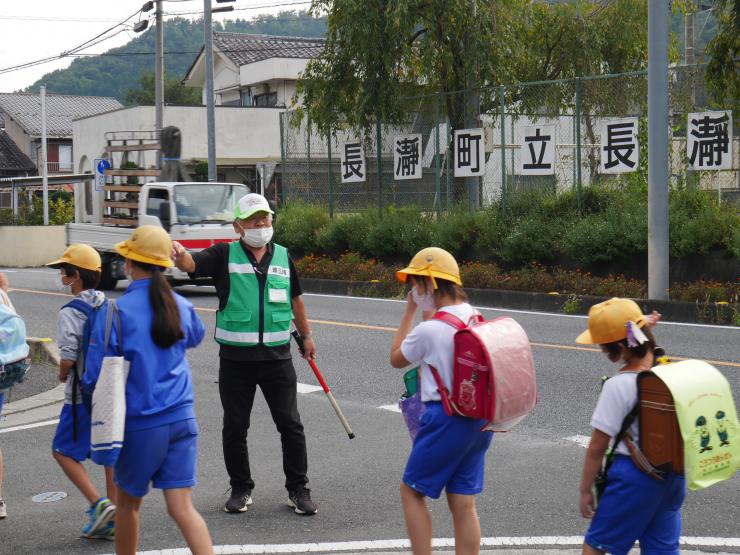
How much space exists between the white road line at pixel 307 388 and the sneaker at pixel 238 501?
3817 mm

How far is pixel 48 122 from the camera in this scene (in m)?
61.8

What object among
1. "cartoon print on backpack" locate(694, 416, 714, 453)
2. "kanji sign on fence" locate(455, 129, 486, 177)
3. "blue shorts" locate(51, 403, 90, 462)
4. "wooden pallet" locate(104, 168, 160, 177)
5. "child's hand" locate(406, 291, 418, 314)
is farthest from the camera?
"wooden pallet" locate(104, 168, 160, 177)

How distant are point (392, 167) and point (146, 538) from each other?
1748 centimetres

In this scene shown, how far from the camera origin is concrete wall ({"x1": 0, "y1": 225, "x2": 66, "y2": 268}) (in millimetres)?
34688

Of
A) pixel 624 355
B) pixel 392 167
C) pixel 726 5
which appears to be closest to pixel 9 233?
pixel 392 167

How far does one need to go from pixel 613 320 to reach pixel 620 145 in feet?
46.6

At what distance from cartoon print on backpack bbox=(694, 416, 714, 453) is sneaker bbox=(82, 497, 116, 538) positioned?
313 centimetres

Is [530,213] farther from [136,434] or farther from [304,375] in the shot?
[136,434]

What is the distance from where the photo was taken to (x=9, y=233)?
115ft

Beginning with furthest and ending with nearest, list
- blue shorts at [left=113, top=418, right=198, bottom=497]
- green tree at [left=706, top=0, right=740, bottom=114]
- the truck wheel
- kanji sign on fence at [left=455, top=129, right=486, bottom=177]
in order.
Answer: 1. the truck wheel
2. kanji sign on fence at [left=455, top=129, right=486, bottom=177]
3. green tree at [left=706, top=0, right=740, bottom=114]
4. blue shorts at [left=113, top=418, right=198, bottom=497]

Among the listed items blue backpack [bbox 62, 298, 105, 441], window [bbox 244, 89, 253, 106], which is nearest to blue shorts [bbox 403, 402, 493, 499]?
blue backpack [bbox 62, 298, 105, 441]

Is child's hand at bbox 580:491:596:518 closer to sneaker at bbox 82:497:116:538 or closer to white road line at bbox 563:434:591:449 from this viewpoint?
sneaker at bbox 82:497:116:538

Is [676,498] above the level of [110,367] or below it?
below

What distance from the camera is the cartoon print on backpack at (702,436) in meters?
3.92
